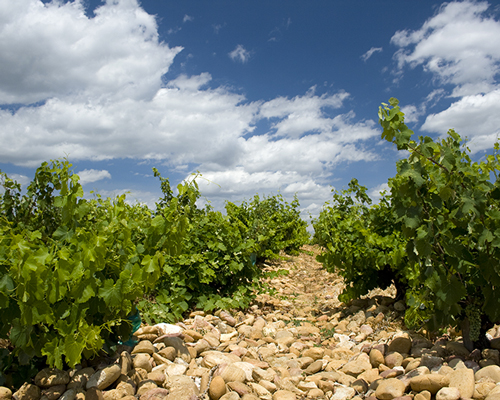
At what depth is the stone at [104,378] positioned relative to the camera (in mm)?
2658

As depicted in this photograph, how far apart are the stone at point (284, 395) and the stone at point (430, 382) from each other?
90cm

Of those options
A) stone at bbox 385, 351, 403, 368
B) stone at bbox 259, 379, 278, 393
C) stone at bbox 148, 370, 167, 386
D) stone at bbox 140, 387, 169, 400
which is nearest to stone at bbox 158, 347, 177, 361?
stone at bbox 148, 370, 167, 386

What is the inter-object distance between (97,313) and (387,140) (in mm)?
2634

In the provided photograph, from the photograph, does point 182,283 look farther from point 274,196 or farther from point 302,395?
point 274,196

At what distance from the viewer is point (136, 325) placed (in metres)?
3.38

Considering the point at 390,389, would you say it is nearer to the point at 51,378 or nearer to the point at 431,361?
the point at 431,361

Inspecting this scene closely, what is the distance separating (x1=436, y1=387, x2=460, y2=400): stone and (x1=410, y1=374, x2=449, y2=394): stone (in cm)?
7

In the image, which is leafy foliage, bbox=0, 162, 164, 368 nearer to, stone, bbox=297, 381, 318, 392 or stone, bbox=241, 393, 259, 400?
stone, bbox=241, 393, 259, 400

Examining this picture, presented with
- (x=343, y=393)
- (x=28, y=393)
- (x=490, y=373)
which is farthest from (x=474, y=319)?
(x=28, y=393)

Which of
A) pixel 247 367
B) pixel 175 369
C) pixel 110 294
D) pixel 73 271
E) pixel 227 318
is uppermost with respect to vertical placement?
pixel 73 271

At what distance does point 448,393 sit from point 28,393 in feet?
9.39

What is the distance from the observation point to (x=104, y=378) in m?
2.67

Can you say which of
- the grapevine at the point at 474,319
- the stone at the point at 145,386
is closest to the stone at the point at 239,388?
the stone at the point at 145,386

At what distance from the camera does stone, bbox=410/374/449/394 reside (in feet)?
8.43
